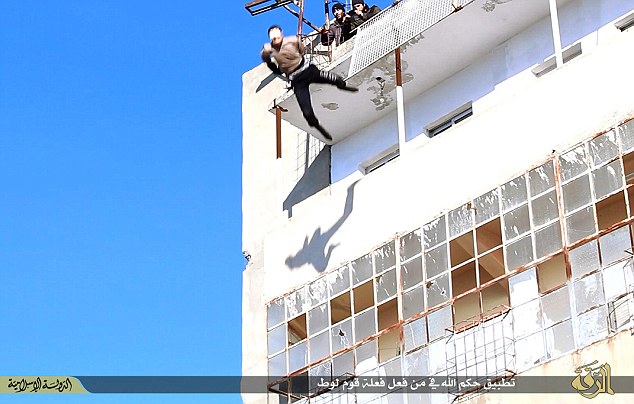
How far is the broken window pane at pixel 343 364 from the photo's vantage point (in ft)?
59.9

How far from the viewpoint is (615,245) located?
1587 cm

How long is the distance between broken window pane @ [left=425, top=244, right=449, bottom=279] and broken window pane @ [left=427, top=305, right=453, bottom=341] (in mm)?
503

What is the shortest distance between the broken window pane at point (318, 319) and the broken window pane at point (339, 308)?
0.08 m

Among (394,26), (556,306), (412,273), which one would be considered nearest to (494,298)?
(412,273)

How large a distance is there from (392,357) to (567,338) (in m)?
2.74

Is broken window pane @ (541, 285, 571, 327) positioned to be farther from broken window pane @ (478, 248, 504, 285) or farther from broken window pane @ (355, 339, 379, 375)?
broken window pane @ (355, 339, 379, 375)

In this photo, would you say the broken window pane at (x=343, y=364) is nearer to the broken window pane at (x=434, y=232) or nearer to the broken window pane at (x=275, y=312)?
the broken window pane at (x=275, y=312)

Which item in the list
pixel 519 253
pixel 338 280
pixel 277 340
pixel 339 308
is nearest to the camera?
pixel 519 253

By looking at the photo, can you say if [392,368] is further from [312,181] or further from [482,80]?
[312,181]

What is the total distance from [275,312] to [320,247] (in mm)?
1027

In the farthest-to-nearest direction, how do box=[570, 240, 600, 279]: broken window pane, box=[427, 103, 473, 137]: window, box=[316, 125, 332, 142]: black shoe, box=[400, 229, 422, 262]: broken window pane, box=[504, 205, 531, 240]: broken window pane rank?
box=[427, 103, 473, 137]: window → box=[316, 125, 332, 142]: black shoe → box=[400, 229, 422, 262]: broken window pane → box=[504, 205, 531, 240]: broken window pane → box=[570, 240, 600, 279]: broken window pane

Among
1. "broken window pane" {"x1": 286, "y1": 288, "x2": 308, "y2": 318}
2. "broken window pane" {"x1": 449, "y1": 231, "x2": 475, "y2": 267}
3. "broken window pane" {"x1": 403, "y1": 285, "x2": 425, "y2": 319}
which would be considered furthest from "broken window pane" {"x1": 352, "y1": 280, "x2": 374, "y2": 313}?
"broken window pane" {"x1": 449, "y1": 231, "x2": 475, "y2": 267}

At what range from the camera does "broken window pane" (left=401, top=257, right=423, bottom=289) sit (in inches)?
705

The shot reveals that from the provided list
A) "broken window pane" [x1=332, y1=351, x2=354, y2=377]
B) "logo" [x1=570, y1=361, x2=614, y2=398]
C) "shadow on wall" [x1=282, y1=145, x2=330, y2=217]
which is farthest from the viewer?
"shadow on wall" [x1=282, y1=145, x2=330, y2=217]
